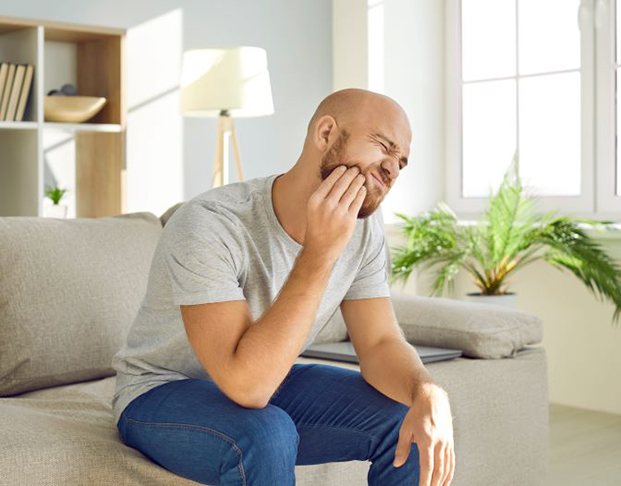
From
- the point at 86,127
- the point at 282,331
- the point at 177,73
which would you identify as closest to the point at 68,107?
the point at 86,127

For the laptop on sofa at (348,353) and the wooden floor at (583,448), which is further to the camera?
the wooden floor at (583,448)

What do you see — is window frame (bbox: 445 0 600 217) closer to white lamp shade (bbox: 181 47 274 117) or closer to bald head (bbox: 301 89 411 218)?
white lamp shade (bbox: 181 47 274 117)

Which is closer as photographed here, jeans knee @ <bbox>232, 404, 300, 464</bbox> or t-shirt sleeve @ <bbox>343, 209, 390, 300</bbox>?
jeans knee @ <bbox>232, 404, 300, 464</bbox>

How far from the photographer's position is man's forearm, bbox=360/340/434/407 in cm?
191

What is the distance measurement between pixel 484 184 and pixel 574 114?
577 millimetres

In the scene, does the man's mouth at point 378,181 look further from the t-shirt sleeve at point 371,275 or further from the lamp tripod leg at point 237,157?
the lamp tripod leg at point 237,157

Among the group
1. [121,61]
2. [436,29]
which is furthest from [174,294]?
→ [436,29]

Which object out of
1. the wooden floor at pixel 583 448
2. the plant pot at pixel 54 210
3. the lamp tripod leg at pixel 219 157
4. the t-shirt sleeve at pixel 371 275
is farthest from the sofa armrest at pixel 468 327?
the plant pot at pixel 54 210

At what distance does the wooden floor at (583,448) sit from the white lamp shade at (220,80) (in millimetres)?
1728

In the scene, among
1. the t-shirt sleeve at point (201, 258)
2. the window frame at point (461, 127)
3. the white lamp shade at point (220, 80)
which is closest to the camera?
the t-shirt sleeve at point (201, 258)

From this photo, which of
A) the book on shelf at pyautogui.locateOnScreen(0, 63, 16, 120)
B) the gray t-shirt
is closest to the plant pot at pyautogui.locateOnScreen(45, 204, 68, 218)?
the book on shelf at pyautogui.locateOnScreen(0, 63, 16, 120)

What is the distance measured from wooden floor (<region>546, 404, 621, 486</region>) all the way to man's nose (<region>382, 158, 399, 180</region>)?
167 centimetres

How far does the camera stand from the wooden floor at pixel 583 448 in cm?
330

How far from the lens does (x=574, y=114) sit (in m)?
4.54
